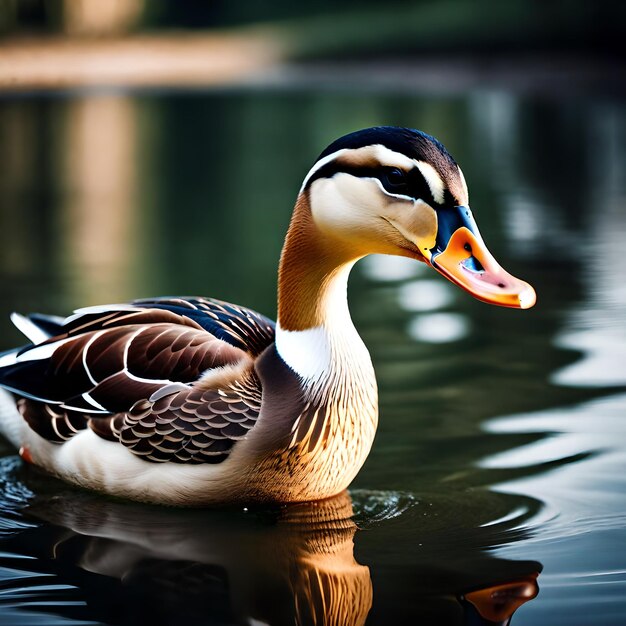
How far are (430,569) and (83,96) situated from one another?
2769 cm

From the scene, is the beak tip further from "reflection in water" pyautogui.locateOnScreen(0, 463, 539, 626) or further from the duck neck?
"reflection in water" pyautogui.locateOnScreen(0, 463, 539, 626)

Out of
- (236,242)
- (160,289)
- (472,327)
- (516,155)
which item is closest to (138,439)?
(472,327)

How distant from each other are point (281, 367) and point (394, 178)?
896 mm

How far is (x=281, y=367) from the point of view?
4.95m

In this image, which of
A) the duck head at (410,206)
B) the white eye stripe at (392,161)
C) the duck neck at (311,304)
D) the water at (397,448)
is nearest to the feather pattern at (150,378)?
the duck neck at (311,304)

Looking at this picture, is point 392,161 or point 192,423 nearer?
point 392,161

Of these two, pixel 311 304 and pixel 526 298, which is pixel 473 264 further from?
pixel 311 304

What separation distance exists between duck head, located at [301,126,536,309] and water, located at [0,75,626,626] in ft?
3.21

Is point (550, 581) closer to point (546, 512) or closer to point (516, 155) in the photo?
point (546, 512)

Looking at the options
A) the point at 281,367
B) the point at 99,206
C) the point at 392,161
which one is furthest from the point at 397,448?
the point at 99,206

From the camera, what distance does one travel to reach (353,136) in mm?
4668

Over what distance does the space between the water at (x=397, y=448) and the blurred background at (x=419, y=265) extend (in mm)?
20

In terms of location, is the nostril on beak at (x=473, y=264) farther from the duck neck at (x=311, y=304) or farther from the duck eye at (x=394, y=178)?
the duck neck at (x=311, y=304)

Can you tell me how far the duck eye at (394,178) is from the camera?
15.0 feet
